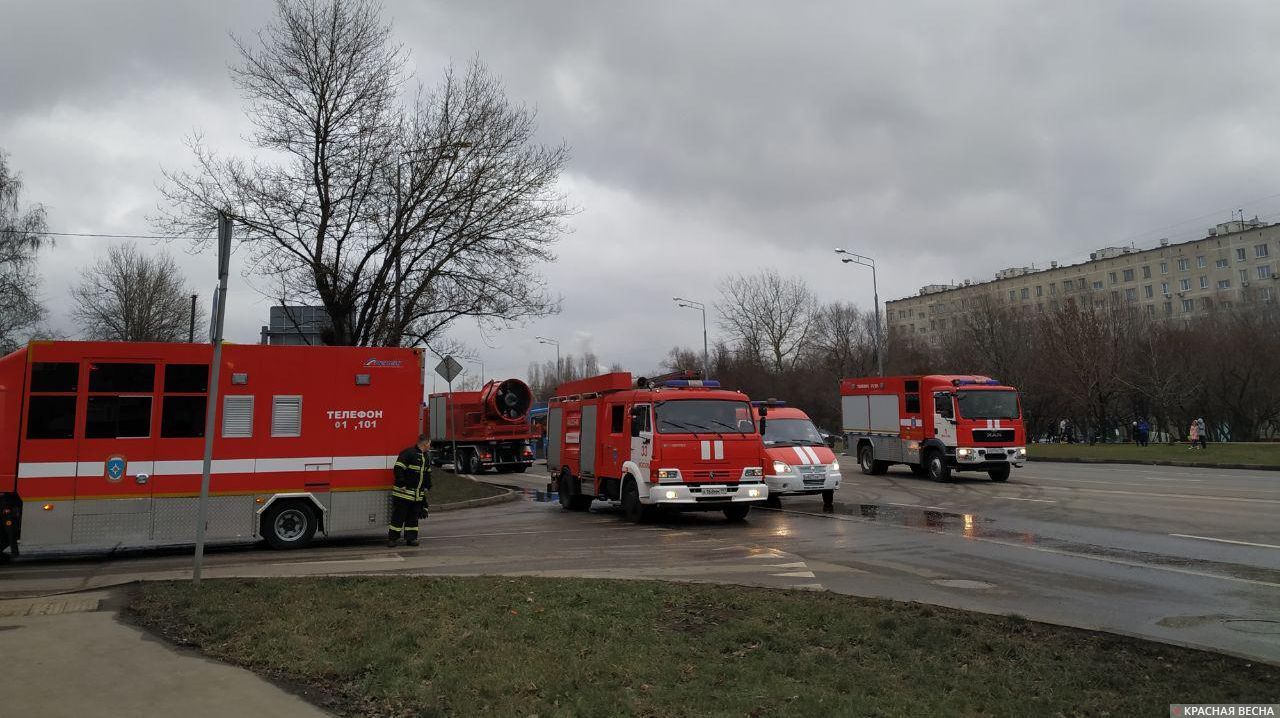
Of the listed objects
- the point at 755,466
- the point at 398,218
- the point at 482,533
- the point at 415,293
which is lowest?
the point at 482,533

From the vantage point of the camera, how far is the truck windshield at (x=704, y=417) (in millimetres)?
14617

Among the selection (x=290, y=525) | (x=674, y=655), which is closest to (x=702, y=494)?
(x=290, y=525)

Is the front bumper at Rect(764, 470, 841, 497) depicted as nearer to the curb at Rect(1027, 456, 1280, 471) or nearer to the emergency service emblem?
the emergency service emblem

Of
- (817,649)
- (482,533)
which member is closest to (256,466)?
(482,533)

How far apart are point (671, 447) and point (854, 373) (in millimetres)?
58409

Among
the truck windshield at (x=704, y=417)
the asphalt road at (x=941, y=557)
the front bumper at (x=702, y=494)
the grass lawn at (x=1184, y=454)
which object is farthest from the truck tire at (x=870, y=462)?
the front bumper at (x=702, y=494)

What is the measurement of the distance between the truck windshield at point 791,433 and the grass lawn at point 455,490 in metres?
8.03

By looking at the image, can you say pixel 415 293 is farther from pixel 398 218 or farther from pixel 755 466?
pixel 755 466

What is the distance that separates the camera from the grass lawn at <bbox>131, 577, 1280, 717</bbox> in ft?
15.4

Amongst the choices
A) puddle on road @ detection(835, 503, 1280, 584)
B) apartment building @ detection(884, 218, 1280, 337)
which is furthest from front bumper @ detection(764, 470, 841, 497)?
apartment building @ detection(884, 218, 1280, 337)

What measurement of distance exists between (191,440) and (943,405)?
19134 millimetres

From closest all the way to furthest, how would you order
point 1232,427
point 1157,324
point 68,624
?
point 68,624 → point 1232,427 → point 1157,324

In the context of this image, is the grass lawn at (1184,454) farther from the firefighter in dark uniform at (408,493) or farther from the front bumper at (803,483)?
the firefighter in dark uniform at (408,493)

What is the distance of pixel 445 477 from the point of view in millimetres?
23922
